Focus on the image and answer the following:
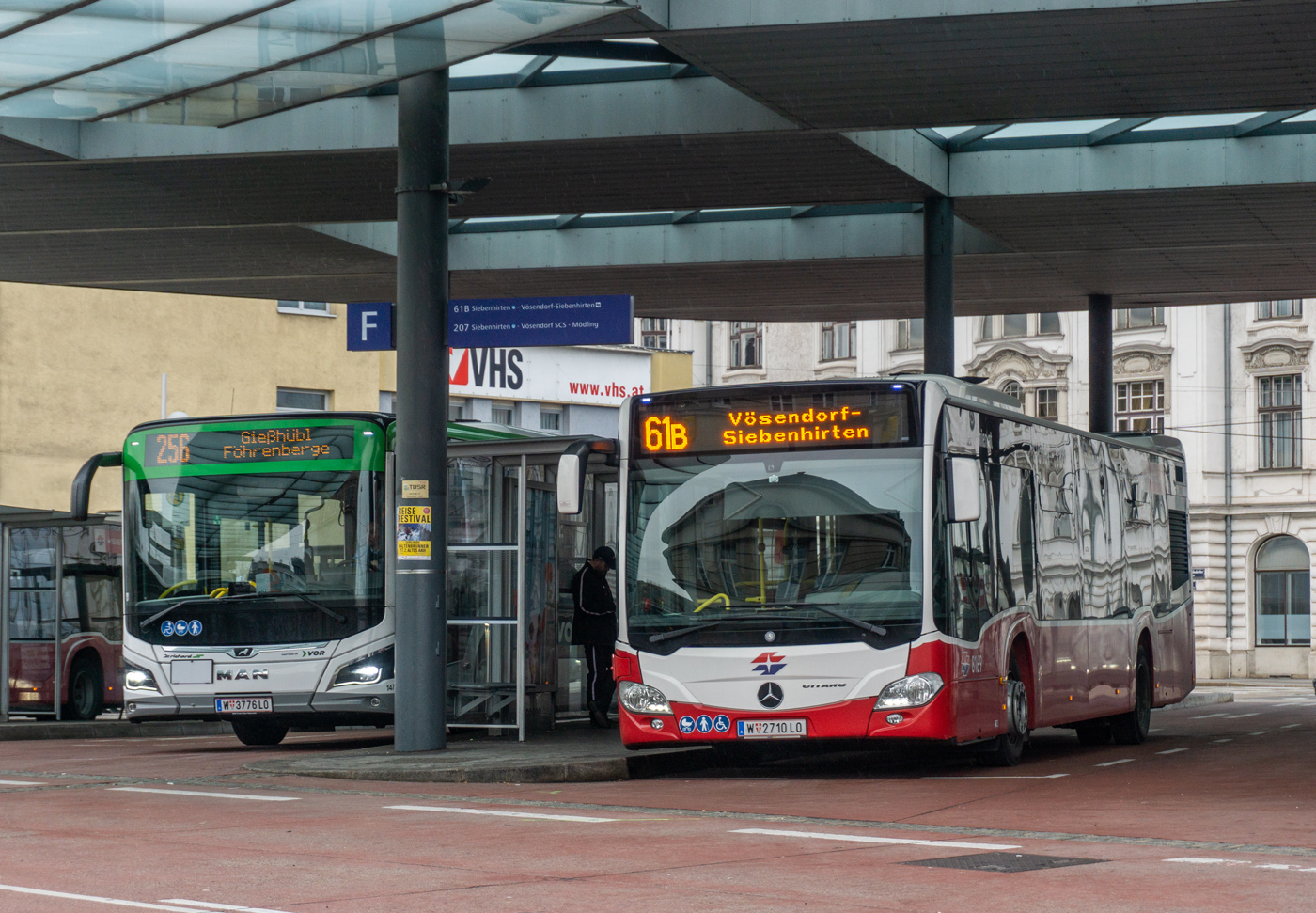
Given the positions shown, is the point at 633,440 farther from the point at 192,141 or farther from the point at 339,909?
the point at 339,909

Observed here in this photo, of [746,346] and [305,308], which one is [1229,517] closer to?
[746,346]

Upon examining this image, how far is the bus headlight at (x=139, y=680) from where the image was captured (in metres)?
17.5

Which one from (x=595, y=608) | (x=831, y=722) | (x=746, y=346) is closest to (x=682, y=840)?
(x=831, y=722)

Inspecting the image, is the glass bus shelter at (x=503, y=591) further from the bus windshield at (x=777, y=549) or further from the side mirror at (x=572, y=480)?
the bus windshield at (x=777, y=549)

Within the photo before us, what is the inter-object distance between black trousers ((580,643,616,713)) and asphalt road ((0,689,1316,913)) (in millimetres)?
3629

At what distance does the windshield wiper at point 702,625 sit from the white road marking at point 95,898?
6612mm

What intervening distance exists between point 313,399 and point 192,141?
27.6 m

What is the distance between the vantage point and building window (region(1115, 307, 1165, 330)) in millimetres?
53750

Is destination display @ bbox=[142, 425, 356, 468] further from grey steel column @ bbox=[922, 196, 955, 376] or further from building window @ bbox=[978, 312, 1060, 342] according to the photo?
building window @ bbox=[978, 312, 1060, 342]

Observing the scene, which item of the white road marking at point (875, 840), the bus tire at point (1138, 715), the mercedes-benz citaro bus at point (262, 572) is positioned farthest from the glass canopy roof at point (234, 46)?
the bus tire at point (1138, 715)

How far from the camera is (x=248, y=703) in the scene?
17297 mm

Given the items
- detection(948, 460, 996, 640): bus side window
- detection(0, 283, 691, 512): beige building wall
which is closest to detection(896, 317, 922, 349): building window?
detection(0, 283, 691, 512): beige building wall

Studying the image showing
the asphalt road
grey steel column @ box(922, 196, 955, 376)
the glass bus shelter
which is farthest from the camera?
grey steel column @ box(922, 196, 955, 376)

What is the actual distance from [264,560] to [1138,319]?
40.8 m
